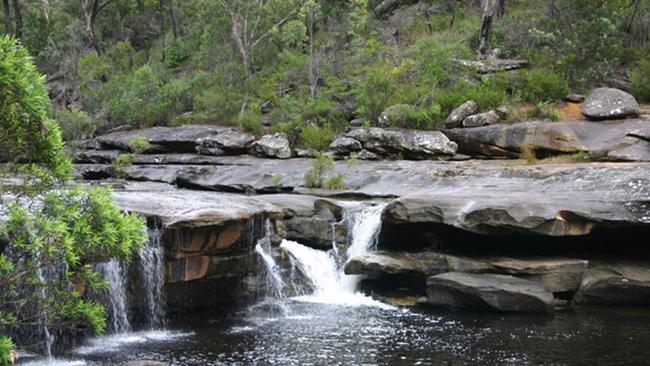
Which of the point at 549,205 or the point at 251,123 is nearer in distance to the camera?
the point at 549,205

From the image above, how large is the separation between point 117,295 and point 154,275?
0.78m

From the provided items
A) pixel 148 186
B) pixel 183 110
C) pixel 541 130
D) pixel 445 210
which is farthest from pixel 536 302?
pixel 183 110

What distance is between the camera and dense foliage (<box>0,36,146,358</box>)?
6.53 metres

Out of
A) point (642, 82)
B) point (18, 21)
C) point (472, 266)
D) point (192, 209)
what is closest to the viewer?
point (192, 209)

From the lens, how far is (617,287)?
46.7 feet

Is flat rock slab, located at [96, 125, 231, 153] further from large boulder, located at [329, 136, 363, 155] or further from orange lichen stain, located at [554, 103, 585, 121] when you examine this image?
orange lichen stain, located at [554, 103, 585, 121]

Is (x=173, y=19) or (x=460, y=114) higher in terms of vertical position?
(x=173, y=19)

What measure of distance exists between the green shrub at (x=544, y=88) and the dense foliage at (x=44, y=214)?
64.1 feet

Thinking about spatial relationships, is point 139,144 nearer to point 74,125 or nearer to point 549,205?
point 74,125

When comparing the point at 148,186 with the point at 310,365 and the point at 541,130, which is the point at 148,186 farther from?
→ the point at 310,365

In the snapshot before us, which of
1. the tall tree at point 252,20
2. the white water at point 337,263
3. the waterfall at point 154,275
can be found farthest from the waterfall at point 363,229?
the tall tree at point 252,20

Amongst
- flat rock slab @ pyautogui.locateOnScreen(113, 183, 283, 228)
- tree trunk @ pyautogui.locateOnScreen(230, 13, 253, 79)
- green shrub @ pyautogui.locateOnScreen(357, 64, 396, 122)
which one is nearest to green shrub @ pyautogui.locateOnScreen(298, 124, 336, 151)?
green shrub @ pyautogui.locateOnScreen(357, 64, 396, 122)

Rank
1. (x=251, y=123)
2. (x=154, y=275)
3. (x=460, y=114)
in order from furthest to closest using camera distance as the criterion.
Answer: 1. (x=251, y=123)
2. (x=460, y=114)
3. (x=154, y=275)

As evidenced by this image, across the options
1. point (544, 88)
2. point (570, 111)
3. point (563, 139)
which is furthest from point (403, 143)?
point (570, 111)
